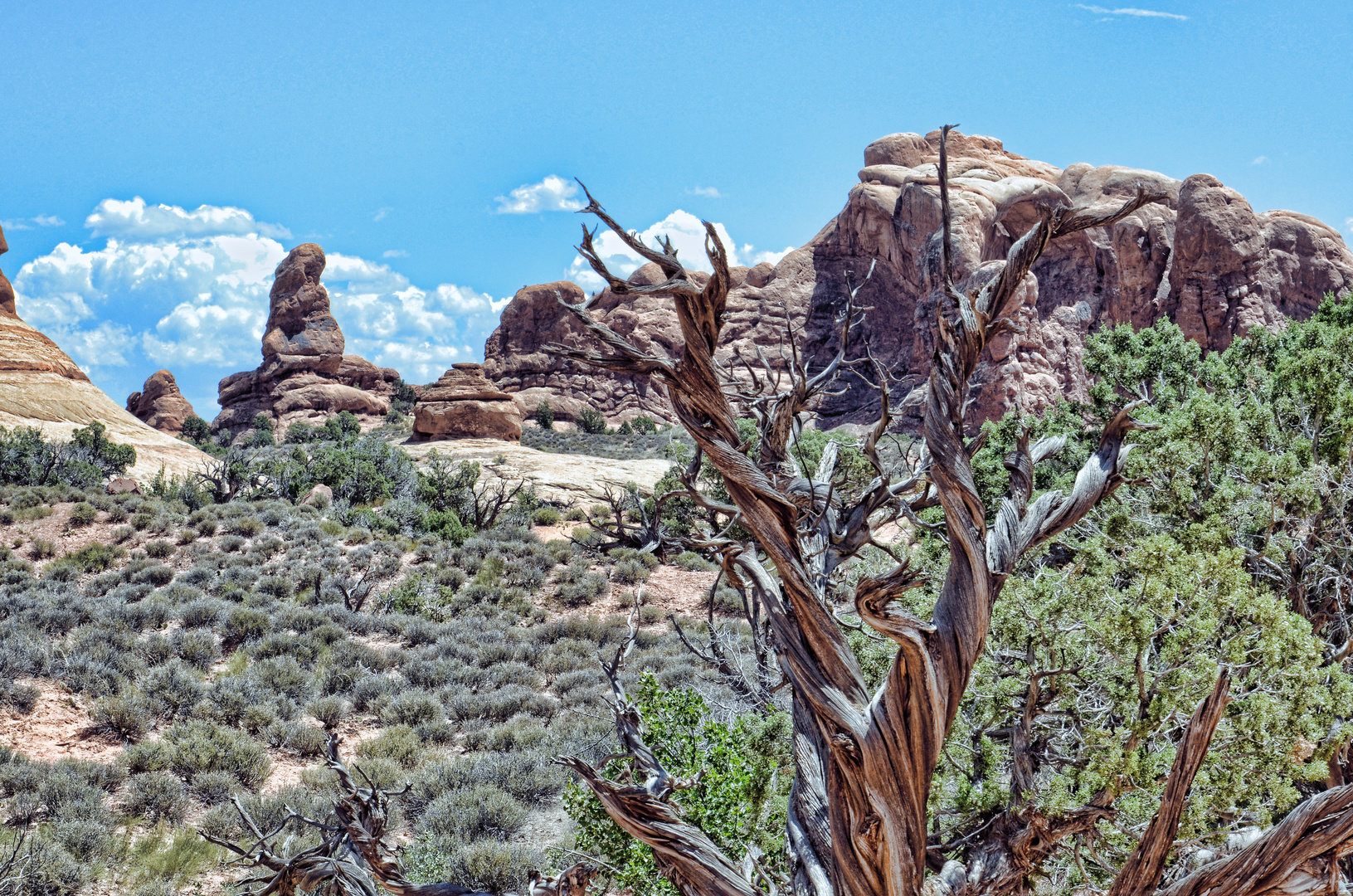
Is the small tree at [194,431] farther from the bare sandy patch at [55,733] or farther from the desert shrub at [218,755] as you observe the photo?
the desert shrub at [218,755]

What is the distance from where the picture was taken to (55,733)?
894cm

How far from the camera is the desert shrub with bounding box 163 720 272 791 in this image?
8.28m

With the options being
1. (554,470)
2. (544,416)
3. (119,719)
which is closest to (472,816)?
(119,719)

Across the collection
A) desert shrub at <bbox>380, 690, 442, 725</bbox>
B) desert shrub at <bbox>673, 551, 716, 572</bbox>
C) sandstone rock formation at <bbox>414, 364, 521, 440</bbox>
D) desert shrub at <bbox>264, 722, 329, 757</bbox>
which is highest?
sandstone rock formation at <bbox>414, 364, 521, 440</bbox>

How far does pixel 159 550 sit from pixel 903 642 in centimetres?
1831

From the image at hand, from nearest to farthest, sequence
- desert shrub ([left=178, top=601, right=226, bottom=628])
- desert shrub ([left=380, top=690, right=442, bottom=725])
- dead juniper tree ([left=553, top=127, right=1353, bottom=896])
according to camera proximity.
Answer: dead juniper tree ([left=553, top=127, right=1353, bottom=896]) < desert shrub ([left=380, top=690, right=442, bottom=725]) < desert shrub ([left=178, top=601, right=226, bottom=628])

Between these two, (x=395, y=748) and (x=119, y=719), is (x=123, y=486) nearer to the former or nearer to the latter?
(x=119, y=719)

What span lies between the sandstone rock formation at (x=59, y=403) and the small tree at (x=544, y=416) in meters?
21.9

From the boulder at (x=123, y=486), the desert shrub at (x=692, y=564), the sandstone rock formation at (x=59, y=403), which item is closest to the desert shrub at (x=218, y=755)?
the desert shrub at (x=692, y=564)

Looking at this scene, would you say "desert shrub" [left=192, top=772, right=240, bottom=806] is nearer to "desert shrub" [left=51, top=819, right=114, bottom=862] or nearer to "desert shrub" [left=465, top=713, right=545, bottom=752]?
"desert shrub" [left=51, top=819, right=114, bottom=862]

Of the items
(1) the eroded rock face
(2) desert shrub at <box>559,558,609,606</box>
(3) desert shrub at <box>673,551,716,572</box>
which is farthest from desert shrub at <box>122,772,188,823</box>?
(1) the eroded rock face

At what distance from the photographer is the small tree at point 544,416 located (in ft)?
164

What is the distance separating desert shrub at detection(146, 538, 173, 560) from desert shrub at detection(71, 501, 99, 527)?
211cm

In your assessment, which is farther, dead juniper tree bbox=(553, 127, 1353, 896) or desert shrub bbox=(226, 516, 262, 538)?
desert shrub bbox=(226, 516, 262, 538)
